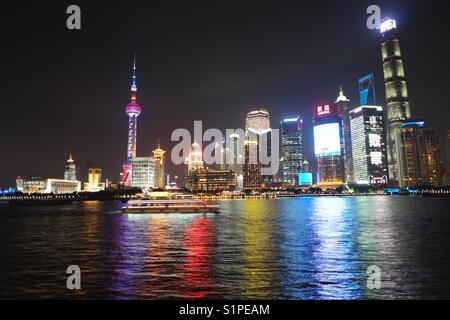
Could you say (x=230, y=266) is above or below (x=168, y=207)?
below

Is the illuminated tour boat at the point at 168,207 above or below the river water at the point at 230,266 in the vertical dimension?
above

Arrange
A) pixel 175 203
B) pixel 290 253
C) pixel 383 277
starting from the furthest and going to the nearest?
pixel 175 203 < pixel 290 253 < pixel 383 277

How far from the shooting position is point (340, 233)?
50.2 meters

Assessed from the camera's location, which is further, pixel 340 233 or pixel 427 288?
pixel 340 233

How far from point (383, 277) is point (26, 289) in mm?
23438

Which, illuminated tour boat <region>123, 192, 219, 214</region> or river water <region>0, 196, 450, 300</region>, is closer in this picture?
river water <region>0, 196, 450, 300</region>

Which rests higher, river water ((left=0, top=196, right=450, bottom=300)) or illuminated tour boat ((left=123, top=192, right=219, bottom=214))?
illuminated tour boat ((left=123, top=192, right=219, bottom=214))

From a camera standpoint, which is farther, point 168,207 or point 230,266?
point 168,207

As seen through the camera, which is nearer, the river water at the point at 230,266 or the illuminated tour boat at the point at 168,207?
the river water at the point at 230,266
